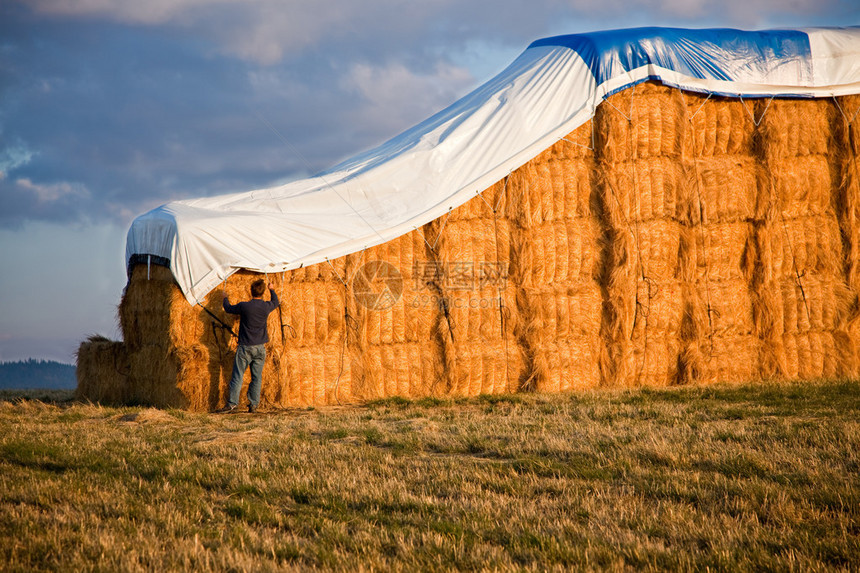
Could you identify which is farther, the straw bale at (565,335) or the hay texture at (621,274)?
the straw bale at (565,335)

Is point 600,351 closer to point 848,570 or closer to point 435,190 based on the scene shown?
point 435,190

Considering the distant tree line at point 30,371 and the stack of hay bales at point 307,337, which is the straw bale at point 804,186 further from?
the distant tree line at point 30,371

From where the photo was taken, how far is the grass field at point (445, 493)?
145 inches

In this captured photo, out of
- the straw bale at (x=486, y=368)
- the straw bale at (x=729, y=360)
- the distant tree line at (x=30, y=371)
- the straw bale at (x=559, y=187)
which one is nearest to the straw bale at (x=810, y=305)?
the straw bale at (x=729, y=360)

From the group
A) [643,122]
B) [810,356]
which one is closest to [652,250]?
[643,122]

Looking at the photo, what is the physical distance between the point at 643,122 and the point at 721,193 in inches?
62.8

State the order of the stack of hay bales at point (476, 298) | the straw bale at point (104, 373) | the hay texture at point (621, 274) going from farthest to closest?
the straw bale at point (104, 373)
the stack of hay bales at point (476, 298)
the hay texture at point (621, 274)

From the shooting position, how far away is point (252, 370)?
920 centimetres

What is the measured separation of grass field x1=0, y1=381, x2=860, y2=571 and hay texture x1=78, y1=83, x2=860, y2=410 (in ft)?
8.30

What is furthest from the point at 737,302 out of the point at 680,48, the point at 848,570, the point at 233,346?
the point at 848,570

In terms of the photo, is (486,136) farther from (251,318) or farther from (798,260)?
(798,260)

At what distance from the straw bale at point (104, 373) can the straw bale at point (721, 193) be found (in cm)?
879

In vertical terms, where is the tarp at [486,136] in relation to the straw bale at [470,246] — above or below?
above

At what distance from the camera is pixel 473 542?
3857mm
